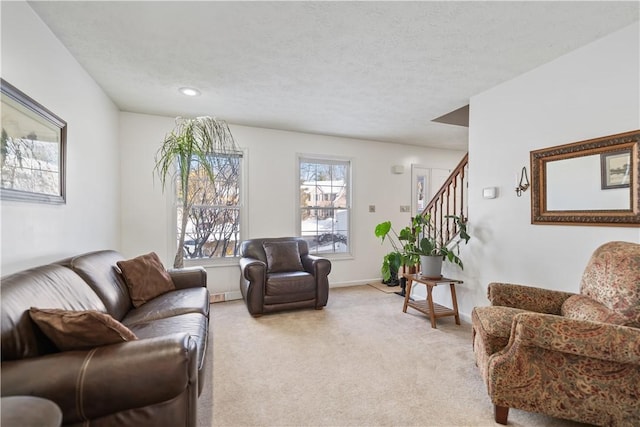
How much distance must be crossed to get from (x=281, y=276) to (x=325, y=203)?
1739 mm

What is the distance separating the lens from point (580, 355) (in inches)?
56.5

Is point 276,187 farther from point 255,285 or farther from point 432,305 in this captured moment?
point 432,305

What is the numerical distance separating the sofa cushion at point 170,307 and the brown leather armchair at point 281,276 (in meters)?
0.79

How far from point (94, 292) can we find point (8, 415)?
1284 mm

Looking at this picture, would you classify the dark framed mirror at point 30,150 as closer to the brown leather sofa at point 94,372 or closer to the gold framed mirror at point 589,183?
the brown leather sofa at point 94,372

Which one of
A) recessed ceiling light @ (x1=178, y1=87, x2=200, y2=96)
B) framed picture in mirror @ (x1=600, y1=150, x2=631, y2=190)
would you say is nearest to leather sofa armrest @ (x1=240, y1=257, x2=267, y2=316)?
recessed ceiling light @ (x1=178, y1=87, x2=200, y2=96)

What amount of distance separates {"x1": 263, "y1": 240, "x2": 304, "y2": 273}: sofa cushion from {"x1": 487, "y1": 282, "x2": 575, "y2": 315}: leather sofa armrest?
2.33 metres

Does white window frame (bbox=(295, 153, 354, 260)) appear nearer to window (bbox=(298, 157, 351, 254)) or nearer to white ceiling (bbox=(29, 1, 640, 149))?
window (bbox=(298, 157, 351, 254))

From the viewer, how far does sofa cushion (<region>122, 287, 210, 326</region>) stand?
2076 millimetres

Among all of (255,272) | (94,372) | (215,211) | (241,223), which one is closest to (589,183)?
(255,272)

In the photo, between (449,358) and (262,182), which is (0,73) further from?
(449,358)

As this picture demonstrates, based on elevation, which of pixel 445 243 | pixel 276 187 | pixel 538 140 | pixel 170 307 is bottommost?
pixel 170 307

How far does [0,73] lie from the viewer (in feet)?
5.08

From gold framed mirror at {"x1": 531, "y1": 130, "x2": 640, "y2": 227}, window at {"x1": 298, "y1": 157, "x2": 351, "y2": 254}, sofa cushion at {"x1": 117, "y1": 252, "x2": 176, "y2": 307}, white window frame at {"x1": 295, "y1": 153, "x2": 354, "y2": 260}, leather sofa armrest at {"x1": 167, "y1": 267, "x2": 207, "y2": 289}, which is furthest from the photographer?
window at {"x1": 298, "y1": 157, "x2": 351, "y2": 254}
